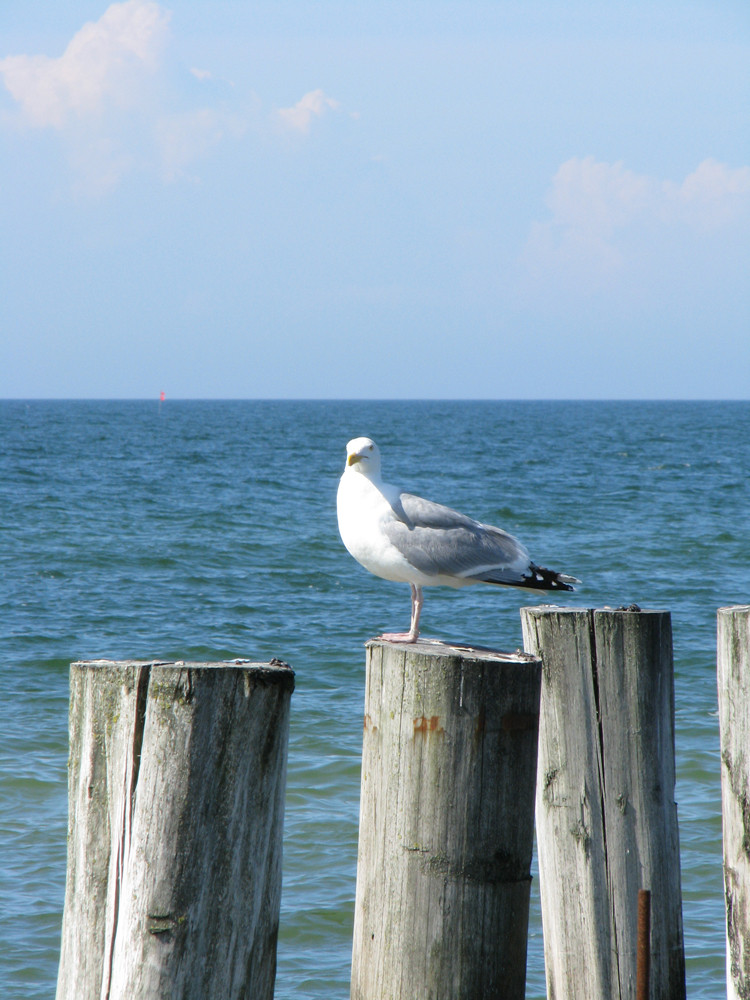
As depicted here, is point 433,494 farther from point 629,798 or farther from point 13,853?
point 629,798

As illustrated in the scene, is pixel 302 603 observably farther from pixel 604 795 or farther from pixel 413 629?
pixel 604 795

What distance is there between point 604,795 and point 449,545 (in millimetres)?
1408

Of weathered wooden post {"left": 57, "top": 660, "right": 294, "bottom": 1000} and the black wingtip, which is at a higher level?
the black wingtip

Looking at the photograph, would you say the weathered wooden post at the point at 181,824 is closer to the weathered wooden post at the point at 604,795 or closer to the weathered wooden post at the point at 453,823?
the weathered wooden post at the point at 453,823

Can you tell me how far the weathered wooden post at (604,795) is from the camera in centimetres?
344

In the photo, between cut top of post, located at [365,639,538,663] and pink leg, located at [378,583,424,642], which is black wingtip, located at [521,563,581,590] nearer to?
pink leg, located at [378,583,424,642]

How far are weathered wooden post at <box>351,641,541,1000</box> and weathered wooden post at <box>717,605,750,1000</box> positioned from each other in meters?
0.78

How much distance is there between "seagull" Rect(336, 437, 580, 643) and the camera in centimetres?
453

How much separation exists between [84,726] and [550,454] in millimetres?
48534

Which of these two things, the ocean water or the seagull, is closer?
the seagull

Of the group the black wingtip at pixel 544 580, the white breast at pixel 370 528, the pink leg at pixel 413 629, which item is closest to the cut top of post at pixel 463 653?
the pink leg at pixel 413 629

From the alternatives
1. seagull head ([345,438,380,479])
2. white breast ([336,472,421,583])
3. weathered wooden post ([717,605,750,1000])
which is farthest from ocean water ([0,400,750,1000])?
seagull head ([345,438,380,479])

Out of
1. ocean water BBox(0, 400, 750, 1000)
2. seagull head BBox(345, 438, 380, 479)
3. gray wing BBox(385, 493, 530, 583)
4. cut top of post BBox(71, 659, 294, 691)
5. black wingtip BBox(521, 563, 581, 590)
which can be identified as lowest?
ocean water BBox(0, 400, 750, 1000)

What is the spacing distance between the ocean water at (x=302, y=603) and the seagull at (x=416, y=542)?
2.04 metres
